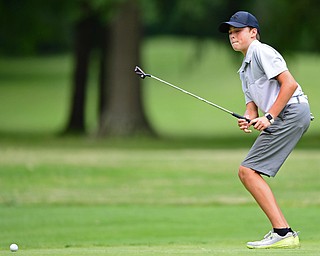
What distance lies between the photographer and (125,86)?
34281 millimetres

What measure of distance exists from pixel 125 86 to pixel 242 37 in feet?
83.1

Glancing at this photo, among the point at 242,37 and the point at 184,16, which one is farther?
the point at 184,16

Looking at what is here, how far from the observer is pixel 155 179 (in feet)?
67.4

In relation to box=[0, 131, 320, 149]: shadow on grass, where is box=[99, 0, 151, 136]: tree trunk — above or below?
above

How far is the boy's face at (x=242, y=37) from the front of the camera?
9031 millimetres

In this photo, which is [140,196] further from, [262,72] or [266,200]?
[262,72]

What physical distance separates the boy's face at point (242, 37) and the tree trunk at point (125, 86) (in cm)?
2489

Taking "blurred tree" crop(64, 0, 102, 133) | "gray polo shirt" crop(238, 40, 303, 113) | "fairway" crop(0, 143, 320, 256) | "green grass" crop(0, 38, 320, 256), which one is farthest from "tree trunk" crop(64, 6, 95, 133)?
"gray polo shirt" crop(238, 40, 303, 113)

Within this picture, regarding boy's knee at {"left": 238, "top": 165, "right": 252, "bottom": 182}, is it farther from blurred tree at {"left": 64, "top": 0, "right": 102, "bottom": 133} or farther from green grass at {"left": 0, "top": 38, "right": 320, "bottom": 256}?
blurred tree at {"left": 64, "top": 0, "right": 102, "bottom": 133}

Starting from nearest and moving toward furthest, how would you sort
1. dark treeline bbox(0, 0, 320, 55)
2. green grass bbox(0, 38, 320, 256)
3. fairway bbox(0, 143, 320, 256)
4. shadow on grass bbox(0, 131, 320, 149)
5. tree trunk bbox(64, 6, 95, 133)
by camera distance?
fairway bbox(0, 143, 320, 256)
green grass bbox(0, 38, 320, 256)
shadow on grass bbox(0, 131, 320, 149)
dark treeline bbox(0, 0, 320, 55)
tree trunk bbox(64, 6, 95, 133)

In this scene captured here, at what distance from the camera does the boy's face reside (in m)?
9.03

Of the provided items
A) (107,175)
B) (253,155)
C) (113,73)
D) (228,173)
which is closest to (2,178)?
(107,175)

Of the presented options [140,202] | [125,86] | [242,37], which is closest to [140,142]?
[125,86]

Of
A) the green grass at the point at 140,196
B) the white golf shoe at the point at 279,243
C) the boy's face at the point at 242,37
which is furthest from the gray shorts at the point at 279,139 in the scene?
the green grass at the point at 140,196
